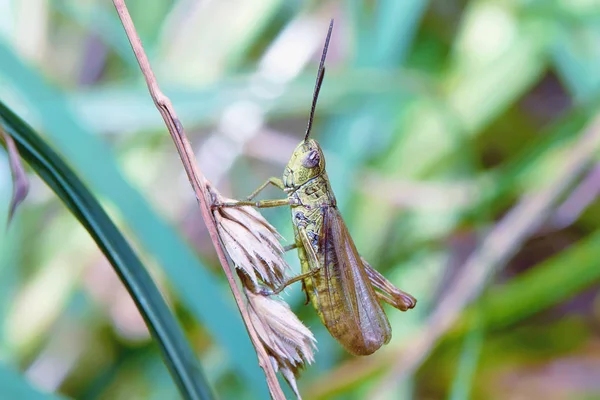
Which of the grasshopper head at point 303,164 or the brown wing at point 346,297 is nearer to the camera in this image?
the brown wing at point 346,297

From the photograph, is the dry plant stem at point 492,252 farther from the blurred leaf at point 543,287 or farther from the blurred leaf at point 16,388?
the blurred leaf at point 16,388

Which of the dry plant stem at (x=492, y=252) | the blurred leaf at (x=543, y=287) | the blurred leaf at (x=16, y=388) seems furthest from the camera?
the blurred leaf at (x=543, y=287)

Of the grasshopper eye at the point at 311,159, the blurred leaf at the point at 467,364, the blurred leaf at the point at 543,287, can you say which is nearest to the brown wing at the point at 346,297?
the grasshopper eye at the point at 311,159

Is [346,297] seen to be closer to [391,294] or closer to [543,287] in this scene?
[391,294]

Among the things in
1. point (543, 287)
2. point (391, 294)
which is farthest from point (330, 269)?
point (543, 287)

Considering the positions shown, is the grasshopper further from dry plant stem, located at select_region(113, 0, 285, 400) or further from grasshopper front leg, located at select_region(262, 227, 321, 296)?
dry plant stem, located at select_region(113, 0, 285, 400)

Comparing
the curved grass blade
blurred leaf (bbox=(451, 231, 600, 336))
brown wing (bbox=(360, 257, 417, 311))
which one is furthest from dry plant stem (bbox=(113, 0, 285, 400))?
blurred leaf (bbox=(451, 231, 600, 336))

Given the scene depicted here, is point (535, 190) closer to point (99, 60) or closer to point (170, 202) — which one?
point (170, 202)
